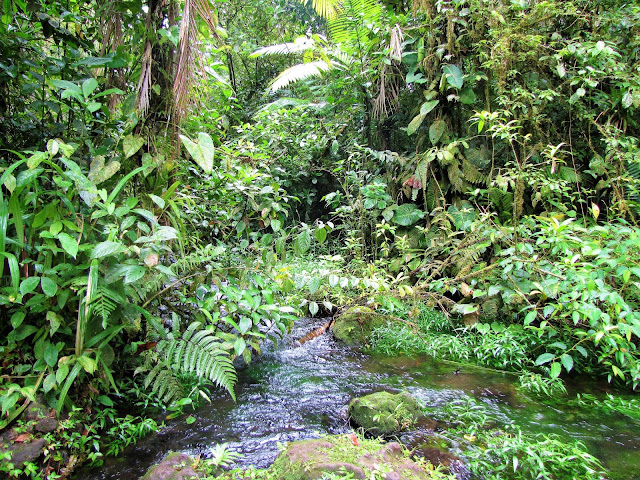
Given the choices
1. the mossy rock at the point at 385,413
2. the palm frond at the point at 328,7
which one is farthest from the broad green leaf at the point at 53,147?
the palm frond at the point at 328,7

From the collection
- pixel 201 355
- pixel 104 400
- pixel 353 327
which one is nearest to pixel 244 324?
pixel 201 355

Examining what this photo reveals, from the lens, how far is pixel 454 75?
426 cm

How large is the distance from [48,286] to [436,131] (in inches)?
168

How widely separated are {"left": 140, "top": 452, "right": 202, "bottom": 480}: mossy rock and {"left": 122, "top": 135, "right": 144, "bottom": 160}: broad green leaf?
1.57 m

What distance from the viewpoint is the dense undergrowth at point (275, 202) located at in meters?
1.72

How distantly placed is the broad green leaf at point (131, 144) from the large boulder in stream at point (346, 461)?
177 cm

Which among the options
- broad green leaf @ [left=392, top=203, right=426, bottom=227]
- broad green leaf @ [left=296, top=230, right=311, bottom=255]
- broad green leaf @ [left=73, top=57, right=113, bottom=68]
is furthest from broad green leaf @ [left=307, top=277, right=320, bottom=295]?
broad green leaf @ [left=392, top=203, right=426, bottom=227]

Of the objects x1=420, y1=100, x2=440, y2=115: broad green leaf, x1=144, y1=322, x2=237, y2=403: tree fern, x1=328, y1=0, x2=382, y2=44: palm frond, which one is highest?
x1=328, y1=0, x2=382, y2=44: palm frond

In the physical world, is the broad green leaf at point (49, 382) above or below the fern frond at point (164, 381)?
above

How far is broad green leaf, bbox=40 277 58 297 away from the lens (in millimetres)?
1570

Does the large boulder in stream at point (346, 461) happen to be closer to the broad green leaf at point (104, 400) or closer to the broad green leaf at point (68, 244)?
the broad green leaf at point (104, 400)

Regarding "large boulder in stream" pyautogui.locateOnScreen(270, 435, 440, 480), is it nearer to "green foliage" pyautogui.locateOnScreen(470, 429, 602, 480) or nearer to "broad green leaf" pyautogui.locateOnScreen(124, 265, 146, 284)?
"green foliage" pyautogui.locateOnScreen(470, 429, 602, 480)

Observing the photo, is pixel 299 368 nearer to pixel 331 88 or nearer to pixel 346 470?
pixel 346 470

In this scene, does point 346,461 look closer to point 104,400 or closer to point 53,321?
point 104,400
